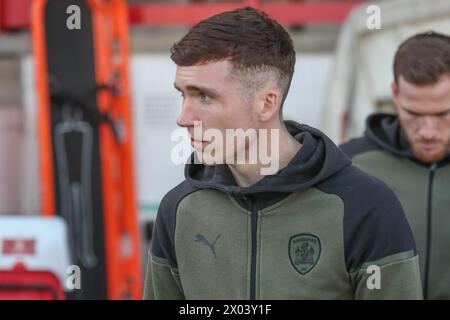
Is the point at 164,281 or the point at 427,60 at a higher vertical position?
the point at 427,60

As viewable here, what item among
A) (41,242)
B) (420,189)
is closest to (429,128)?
(420,189)

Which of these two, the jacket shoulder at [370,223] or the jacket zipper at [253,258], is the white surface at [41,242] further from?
the jacket shoulder at [370,223]

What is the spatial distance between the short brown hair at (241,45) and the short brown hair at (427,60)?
→ 2.36 feet

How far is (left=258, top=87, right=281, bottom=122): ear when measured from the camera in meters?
1.82

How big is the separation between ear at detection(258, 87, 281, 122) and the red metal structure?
248 centimetres

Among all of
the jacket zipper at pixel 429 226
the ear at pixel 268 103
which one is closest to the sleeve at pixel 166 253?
the ear at pixel 268 103

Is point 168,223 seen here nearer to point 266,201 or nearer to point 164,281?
point 164,281

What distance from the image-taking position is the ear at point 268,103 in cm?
182

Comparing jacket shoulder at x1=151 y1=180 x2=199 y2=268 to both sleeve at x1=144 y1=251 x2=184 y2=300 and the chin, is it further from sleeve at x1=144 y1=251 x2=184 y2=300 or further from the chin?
the chin

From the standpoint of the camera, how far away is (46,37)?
4086mm

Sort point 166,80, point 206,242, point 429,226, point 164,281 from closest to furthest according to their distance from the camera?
point 206,242 < point 164,281 < point 429,226 < point 166,80

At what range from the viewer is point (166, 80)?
4262 millimetres

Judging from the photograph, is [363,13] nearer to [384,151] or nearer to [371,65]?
[371,65]

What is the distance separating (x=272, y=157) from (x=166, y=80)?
8.07 ft
